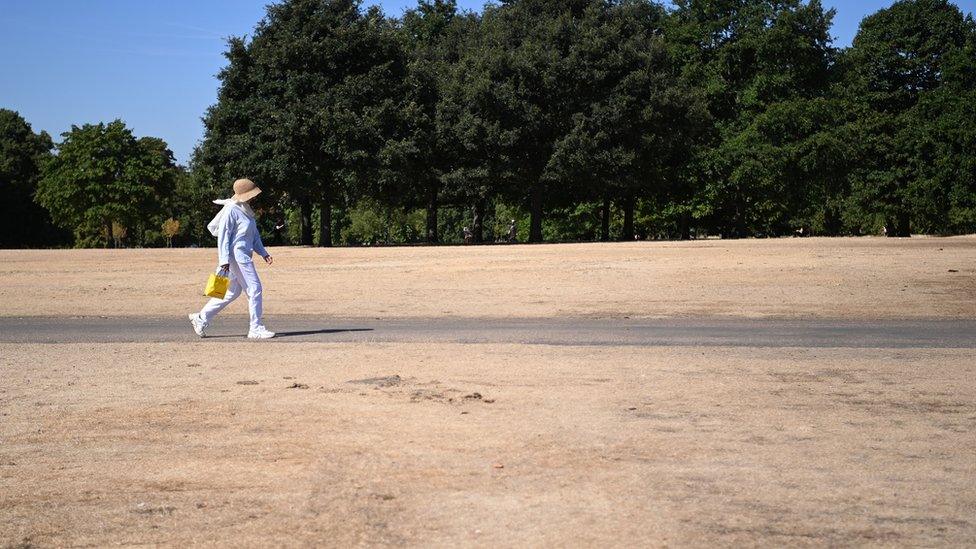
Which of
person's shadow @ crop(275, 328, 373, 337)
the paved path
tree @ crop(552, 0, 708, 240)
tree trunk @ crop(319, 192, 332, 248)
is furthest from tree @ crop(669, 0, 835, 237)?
person's shadow @ crop(275, 328, 373, 337)

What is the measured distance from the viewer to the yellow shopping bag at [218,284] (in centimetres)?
1352

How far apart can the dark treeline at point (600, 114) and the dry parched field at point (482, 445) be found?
39233 millimetres

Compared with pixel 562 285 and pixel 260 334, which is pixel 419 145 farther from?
Result: pixel 260 334

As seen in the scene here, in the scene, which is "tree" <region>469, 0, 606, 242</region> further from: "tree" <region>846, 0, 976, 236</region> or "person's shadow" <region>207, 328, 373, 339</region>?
"person's shadow" <region>207, 328, 373, 339</region>

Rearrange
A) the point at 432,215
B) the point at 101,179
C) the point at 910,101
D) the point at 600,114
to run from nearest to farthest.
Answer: the point at 600,114 < the point at 432,215 < the point at 910,101 < the point at 101,179

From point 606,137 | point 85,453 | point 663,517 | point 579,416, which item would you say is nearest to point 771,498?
point 663,517

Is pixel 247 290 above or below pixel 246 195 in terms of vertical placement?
below

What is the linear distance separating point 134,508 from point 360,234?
93791 mm

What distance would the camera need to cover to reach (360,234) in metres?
98.6

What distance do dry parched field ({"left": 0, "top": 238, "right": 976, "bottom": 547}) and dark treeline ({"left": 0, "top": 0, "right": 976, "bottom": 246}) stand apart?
3923 centimetres

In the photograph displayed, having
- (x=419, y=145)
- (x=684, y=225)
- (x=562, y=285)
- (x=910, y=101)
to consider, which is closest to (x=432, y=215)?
(x=419, y=145)

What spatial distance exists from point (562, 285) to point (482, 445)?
16.1 meters

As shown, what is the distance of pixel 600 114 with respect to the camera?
51.7 metres

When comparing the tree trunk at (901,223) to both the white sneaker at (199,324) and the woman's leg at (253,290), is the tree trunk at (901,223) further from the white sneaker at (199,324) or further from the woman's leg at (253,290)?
the white sneaker at (199,324)
